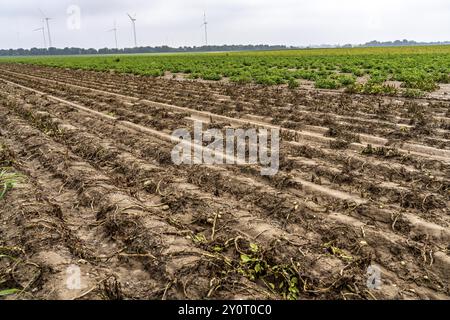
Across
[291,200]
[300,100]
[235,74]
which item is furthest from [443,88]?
[291,200]

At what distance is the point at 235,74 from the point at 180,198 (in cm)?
1861

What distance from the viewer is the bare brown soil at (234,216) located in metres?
3.72

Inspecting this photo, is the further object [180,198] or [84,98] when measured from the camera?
[84,98]

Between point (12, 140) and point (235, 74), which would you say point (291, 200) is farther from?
point (235, 74)

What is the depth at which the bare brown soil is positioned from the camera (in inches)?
147

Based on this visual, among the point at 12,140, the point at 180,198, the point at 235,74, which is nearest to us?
the point at 180,198

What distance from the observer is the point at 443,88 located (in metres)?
15.5

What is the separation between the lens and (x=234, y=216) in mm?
4973

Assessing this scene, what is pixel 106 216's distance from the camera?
5.13m

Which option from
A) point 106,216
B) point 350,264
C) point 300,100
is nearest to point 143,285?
point 106,216
